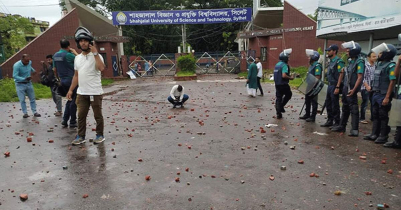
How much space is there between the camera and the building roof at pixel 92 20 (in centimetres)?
2327

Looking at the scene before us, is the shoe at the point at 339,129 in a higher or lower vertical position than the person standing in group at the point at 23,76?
lower

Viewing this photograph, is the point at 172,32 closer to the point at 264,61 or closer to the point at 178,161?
the point at 264,61

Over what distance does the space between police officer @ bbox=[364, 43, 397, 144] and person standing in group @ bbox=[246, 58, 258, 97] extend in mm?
6261

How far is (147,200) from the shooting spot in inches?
133

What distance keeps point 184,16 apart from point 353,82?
23.1 meters

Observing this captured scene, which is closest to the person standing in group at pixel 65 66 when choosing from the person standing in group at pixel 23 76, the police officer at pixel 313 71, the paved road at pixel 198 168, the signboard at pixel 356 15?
the paved road at pixel 198 168

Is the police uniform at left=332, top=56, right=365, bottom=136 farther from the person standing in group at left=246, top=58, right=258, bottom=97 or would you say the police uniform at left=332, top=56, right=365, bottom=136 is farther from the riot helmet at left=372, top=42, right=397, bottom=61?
the person standing in group at left=246, top=58, right=258, bottom=97

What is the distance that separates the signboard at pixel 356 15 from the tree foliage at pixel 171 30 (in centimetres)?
2864

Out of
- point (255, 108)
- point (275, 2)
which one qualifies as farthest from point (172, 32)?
point (255, 108)

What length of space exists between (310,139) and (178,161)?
9.60 feet

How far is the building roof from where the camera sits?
76.3 ft

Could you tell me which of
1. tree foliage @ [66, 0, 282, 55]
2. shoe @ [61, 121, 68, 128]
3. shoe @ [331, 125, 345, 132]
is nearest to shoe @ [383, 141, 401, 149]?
shoe @ [331, 125, 345, 132]

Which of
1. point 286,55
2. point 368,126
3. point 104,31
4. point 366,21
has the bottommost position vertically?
point 368,126

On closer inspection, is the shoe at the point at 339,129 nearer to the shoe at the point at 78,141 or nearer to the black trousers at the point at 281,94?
the black trousers at the point at 281,94
